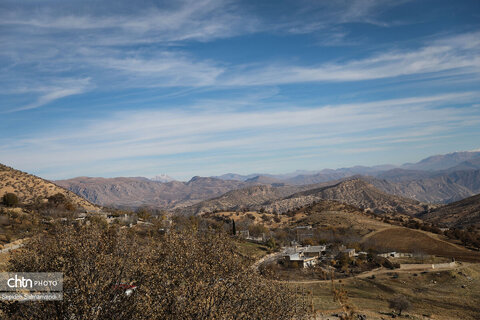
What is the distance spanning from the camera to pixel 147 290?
47.4 feet

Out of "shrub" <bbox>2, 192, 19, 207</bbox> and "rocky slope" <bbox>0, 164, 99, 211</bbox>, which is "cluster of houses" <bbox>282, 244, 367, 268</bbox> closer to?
"rocky slope" <bbox>0, 164, 99, 211</bbox>

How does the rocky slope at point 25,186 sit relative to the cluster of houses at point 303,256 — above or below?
above

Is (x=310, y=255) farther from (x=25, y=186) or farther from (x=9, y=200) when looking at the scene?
(x=25, y=186)

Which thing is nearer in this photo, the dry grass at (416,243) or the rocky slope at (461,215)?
the dry grass at (416,243)

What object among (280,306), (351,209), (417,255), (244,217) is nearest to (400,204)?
(351,209)

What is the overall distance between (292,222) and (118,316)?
92.6m

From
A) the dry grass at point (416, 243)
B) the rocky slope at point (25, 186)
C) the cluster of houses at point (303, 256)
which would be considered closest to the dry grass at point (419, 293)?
the cluster of houses at point (303, 256)

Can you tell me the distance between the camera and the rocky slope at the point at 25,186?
2901 inches

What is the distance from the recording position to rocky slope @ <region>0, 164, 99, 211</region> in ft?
242

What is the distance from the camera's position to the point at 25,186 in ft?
261

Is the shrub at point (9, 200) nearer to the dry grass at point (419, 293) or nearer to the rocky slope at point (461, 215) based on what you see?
the dry grass at point (419, 293)

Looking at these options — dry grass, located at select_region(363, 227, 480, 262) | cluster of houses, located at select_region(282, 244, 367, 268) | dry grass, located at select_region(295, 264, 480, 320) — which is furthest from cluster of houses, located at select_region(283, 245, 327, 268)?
dry grass, located at select_region(363, 227, 480, 262)

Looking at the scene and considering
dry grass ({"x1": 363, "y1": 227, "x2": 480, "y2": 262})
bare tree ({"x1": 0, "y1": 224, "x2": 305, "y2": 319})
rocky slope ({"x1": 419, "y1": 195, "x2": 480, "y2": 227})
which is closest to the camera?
bare tree ({"x1": 0, "y1": 224, "x2": 305, "y2": 319})

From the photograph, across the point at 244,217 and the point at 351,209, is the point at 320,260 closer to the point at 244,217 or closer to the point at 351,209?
the point at 244,217
